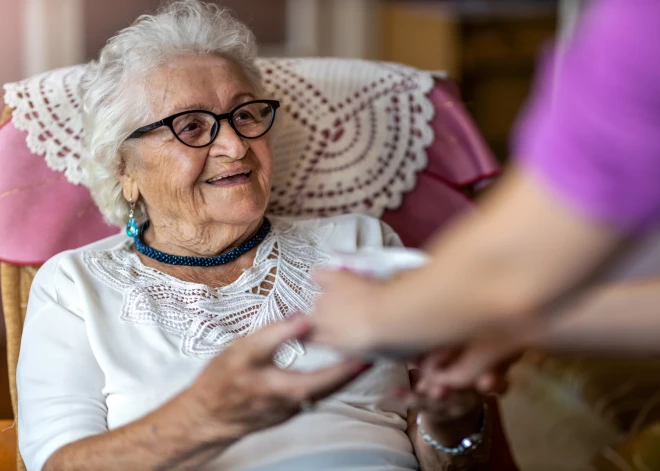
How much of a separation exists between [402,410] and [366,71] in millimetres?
879

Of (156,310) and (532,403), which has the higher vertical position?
(156,310)

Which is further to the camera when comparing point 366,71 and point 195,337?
point 366,71

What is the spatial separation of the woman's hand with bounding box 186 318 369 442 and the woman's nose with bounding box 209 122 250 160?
0.57 meters

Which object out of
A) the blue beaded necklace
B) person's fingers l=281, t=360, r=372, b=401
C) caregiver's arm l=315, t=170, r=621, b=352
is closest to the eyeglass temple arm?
the blue beaded necklace

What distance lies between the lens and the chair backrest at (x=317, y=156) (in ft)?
5.51

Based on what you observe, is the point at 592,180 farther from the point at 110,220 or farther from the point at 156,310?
the point at 110,220

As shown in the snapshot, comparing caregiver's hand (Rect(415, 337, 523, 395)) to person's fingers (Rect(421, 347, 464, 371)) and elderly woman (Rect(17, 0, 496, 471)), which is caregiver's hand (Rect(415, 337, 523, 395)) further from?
elderly woman (Rect(17, 0, 496, 471))

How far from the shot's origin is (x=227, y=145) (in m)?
1.50

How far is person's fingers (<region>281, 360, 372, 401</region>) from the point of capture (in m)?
0.91

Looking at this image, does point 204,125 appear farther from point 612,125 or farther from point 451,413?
point 612,125

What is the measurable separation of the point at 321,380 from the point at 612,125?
1.64 ft

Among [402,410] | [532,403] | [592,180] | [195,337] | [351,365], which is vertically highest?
[592,180]

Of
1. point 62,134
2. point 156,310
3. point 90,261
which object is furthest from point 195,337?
point 62,134

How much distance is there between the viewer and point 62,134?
1.72 meters
